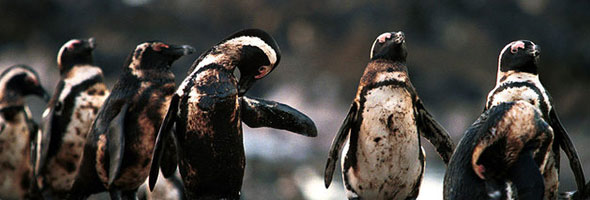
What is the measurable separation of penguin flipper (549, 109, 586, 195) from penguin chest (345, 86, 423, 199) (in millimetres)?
799

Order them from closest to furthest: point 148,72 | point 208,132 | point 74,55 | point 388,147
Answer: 1. point 208,132
2. point 388,147
3. point 148,72
4. point 74,55

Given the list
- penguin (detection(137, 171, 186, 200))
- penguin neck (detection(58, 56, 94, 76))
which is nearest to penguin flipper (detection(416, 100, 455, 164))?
penguin (detection(137, 171, 186, 200))

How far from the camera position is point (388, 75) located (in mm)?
4090

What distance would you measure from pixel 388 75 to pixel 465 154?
Answer: 3.79 feet

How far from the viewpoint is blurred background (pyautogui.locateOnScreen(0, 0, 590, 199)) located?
13.8 meters

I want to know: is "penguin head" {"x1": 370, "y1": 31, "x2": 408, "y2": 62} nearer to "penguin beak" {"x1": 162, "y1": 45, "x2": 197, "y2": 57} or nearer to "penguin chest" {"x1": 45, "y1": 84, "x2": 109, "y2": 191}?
"penguin beak" {"x1": 162, "y1": 45, "x2": 197, "y2": 57}

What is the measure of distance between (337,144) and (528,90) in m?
1.13

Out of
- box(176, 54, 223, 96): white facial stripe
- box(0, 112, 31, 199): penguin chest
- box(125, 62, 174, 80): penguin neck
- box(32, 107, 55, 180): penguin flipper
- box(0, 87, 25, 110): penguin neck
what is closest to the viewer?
box(176, 54, 223, 96): white facial stripe

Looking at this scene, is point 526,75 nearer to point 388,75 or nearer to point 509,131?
point 388,75

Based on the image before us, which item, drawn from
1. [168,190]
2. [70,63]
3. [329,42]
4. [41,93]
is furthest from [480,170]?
[329,42]

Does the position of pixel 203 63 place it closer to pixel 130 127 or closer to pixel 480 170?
pixel 130 127

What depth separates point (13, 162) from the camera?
5.74 m

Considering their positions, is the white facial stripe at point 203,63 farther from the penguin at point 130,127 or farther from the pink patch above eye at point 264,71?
the penguin at point 130,127

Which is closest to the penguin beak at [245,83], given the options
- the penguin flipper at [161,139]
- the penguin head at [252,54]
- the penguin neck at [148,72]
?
the penguin head at [252,54]
